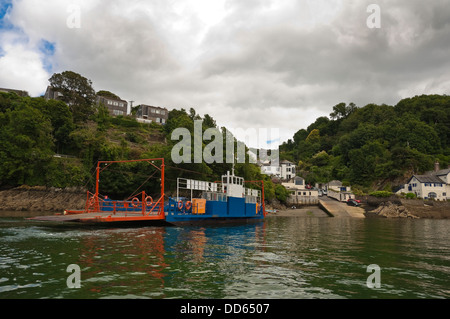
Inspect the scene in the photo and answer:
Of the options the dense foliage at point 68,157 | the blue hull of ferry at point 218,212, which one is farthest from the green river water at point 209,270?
the dense foliage at point 68,157

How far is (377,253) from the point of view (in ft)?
45.8

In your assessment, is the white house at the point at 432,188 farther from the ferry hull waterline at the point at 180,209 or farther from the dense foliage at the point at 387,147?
the ferry hull waterline at the point at 180,209

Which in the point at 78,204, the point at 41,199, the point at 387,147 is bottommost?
the point at 78,204

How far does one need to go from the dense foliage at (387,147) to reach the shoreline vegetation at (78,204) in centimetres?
1673

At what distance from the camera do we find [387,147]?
297 ft

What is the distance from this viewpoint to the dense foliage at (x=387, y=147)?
3041 inches

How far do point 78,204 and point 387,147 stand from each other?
88.4 metres

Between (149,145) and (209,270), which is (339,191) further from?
(209,270)

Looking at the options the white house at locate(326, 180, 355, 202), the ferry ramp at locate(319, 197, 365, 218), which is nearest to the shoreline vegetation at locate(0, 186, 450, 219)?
the ferry ramp at locate(319, 197, 365, 218)

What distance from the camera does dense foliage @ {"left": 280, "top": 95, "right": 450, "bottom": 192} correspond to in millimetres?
77250

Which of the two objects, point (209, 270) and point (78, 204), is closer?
point (209, 270)

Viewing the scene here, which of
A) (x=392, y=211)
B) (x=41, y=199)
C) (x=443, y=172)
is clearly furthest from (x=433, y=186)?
(x=41, y=199)

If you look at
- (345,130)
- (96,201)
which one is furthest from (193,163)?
(345,130)
